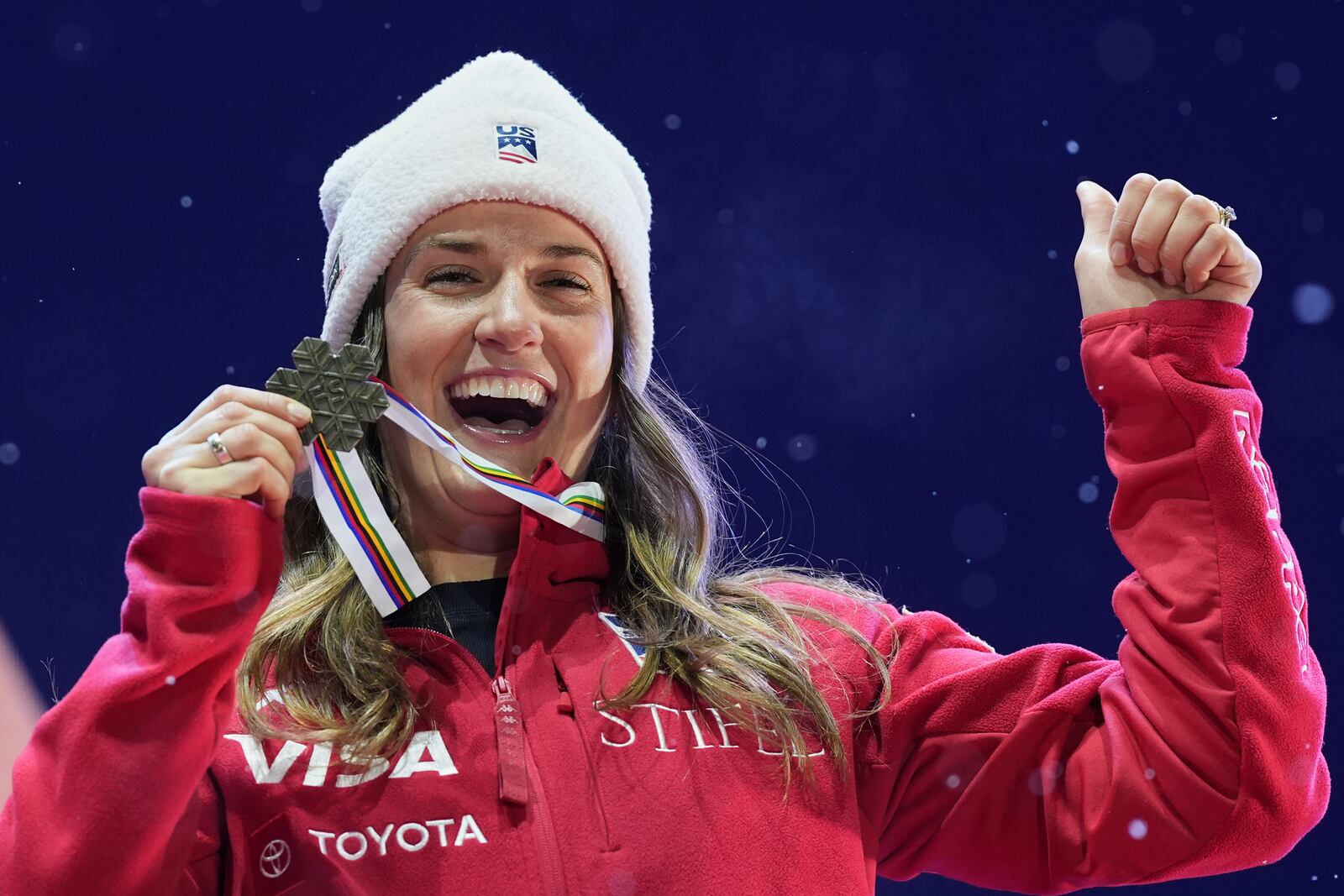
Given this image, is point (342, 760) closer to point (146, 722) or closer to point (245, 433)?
point (146, 722)

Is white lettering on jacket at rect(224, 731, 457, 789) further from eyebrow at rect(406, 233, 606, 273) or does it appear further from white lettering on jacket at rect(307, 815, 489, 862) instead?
eyebrow at rect(406, 233, 606, 273)

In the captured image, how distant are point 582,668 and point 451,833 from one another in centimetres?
29

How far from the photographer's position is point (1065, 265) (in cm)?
279

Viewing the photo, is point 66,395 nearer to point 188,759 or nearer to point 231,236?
point 231,236

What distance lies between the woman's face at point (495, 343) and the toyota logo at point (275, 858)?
1.83 feet

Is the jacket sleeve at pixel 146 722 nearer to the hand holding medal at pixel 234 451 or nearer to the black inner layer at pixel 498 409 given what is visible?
the hand holding medal at pixel 234 451

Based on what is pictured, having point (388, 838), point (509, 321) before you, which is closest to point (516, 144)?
point (509, 321)

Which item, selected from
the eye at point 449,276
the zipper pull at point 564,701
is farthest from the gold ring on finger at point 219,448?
the eye at point 449,276

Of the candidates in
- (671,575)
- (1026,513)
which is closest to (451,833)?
(671,575)

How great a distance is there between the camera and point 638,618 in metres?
1.95

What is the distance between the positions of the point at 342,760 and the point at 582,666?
325 mm

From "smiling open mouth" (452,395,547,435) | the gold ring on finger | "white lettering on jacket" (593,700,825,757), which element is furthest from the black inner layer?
the gold ring on finger

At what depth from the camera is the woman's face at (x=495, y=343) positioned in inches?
78.2

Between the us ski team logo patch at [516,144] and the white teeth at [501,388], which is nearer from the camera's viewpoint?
the white teeth at [501,388]
